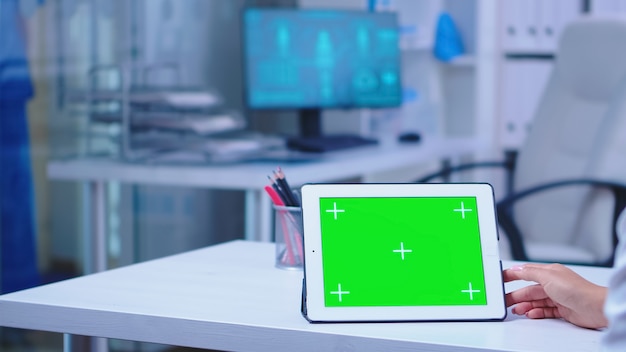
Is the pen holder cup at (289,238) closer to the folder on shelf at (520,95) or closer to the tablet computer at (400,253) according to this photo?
the tablet computer at (400,253)

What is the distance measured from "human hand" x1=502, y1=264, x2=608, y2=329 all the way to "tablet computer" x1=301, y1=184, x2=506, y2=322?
0.12 feet

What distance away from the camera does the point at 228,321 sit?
1179 millimetres

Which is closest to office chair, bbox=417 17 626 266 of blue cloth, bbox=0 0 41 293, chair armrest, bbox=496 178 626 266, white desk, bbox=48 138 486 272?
chair armrest, bbox=496 178 626 266

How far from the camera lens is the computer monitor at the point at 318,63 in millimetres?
3422

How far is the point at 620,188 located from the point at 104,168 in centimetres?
158

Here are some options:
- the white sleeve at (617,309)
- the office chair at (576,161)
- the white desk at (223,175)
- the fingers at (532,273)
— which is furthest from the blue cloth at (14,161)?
the white sleeve at (617,309)

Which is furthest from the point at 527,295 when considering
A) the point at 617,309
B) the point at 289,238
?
the point at 289,238

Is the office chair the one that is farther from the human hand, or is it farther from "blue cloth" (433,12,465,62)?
the human hand

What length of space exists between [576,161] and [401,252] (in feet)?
6.68

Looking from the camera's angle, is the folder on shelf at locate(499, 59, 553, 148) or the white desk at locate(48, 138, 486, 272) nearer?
the white desk at locate(48, 138, 486, 272)

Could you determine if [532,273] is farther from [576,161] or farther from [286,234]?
[576,161]

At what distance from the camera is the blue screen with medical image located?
3.43m

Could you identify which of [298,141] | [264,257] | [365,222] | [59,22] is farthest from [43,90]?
[365,222]

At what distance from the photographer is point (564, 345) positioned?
43.1 inches
